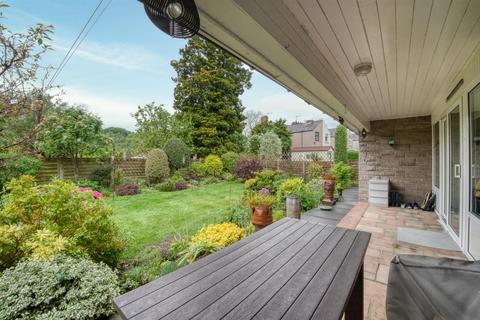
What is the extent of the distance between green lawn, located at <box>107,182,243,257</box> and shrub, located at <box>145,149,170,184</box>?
6.53 ft

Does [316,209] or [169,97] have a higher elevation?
[169,97]

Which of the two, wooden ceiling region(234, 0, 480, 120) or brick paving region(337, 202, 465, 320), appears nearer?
wooden ceiling region(234, 0, 480, 120)

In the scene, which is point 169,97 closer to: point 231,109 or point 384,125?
point 231,109

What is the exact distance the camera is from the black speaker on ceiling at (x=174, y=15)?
2.91 feet

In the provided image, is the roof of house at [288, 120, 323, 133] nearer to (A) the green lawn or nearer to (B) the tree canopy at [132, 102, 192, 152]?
(B) the tree canopy at [132, 102, 192, 152]

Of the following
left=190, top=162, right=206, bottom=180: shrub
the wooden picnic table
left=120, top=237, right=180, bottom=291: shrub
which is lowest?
left=120, top=237, right=180, bottom=291: shrub

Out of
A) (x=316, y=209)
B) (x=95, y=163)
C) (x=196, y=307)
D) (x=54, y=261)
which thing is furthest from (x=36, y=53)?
(x=95, y=163)

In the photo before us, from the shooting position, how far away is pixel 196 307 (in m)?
0.86

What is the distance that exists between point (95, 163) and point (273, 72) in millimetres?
8116

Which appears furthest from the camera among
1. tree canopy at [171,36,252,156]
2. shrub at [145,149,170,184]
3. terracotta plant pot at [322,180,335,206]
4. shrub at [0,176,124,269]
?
tree canopy at [171,36,252,156]

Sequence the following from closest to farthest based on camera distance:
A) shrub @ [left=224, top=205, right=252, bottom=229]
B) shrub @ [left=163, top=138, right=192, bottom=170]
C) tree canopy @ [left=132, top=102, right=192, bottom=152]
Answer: shrub @ [left=224, top=205, right=252, bottom=229] → shrub @ [left=163, top=138, right=192, bottom=170] → tree canopy @ [left=132, top=102, right=192, bottom=152]

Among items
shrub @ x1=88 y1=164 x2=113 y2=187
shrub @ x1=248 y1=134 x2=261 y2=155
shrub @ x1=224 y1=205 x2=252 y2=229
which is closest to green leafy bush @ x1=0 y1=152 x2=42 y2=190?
shrub @ x1=88 y1=164 x2=113 y2=187

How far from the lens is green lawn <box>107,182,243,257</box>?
3.47 meters

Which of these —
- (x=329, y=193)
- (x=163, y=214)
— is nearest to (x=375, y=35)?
(x=329, y=193)
